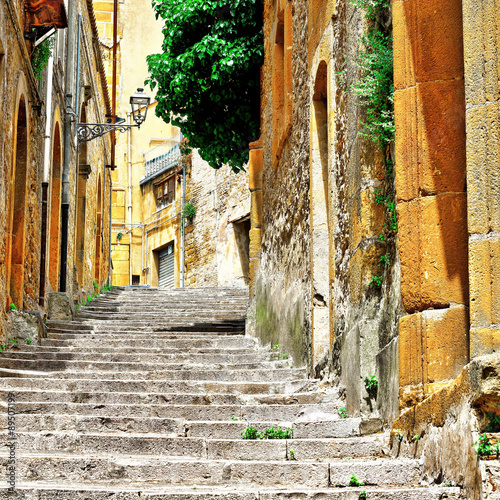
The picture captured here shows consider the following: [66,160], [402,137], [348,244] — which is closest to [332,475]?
[402,137]

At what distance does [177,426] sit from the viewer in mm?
Answer: 6332

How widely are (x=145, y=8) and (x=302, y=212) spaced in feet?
80.1

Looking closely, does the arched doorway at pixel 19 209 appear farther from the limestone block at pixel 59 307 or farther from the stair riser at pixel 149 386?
the stair riser at pixel 149 386

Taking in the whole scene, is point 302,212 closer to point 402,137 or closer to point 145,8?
point 402,137

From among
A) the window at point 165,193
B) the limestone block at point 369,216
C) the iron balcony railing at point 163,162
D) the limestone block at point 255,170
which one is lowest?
the limestone block at point 369,216

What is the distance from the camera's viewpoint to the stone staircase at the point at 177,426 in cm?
479

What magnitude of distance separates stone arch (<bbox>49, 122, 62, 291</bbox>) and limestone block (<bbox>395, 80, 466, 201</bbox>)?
9.79 m

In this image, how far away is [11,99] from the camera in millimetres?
10055

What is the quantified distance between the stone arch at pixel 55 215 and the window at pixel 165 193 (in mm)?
12884

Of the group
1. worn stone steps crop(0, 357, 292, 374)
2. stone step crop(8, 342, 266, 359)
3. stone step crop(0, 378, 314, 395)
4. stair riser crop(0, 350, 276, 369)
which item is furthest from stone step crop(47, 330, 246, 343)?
stone step crop(0, 378, 314, 395)

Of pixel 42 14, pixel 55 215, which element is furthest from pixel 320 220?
pixel 55 215

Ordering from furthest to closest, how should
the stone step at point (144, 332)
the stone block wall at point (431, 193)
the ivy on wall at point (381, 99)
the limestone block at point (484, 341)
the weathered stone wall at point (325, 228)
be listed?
the stone step at point (144, 332), the weathered stone wall at point (325, 228), the ivy on wall at point (381, 99), the stone block wall at point (431, 193), the limestone block at point (484, 341)

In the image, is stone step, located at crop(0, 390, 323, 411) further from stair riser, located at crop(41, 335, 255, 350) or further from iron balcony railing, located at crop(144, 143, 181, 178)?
iron balcony railing, located at crop(144, 143, 181, 178)

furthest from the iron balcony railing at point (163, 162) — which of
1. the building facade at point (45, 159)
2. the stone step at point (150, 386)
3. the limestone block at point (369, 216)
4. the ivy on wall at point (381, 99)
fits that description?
the limestone block at point (369, 216)
